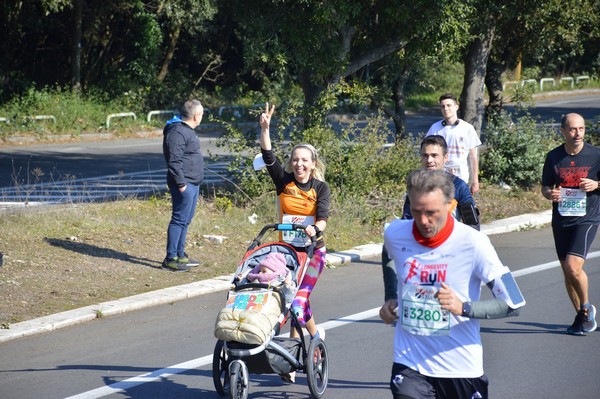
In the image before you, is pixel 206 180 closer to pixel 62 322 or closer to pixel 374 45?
pixel 374 45

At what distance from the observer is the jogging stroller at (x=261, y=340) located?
19.4 ft

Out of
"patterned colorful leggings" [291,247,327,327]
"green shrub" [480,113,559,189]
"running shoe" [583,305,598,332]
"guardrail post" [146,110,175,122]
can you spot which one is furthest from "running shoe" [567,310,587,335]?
"guardrail post" [146,110,175,122]

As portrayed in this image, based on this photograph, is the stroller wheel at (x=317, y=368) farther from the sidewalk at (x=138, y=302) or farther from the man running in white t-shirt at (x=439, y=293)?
the sidewalk at (x=138, y=302)

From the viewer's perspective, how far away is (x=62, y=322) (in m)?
8.45

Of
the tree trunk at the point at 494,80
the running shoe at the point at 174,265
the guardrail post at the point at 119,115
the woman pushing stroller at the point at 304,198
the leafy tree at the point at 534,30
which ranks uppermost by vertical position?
the leafy tree at the point at 534,30

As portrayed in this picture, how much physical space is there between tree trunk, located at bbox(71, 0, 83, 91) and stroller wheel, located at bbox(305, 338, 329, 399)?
26.3m

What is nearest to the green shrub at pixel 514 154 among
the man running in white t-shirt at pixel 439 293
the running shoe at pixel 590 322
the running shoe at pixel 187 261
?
the running shoe at pixel 187 261

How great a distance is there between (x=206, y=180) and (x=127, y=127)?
13.6 metres

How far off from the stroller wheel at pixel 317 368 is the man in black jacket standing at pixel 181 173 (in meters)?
4.28

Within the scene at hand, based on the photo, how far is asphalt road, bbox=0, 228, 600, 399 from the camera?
21.9 ft

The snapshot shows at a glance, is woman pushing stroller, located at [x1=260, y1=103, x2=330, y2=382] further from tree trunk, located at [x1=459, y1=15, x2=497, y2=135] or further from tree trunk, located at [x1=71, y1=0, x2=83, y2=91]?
tree trunk, located at [x1=71, y1=0, x2=83, y2=91]

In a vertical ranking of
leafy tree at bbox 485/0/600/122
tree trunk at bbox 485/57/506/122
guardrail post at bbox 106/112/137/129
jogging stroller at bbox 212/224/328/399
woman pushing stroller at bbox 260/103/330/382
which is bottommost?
jogging stroller at bbox 212/224/328/399

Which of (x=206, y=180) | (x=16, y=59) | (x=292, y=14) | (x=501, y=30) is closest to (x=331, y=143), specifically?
(x=292, y=14)

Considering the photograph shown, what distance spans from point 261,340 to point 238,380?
343 millimetres
